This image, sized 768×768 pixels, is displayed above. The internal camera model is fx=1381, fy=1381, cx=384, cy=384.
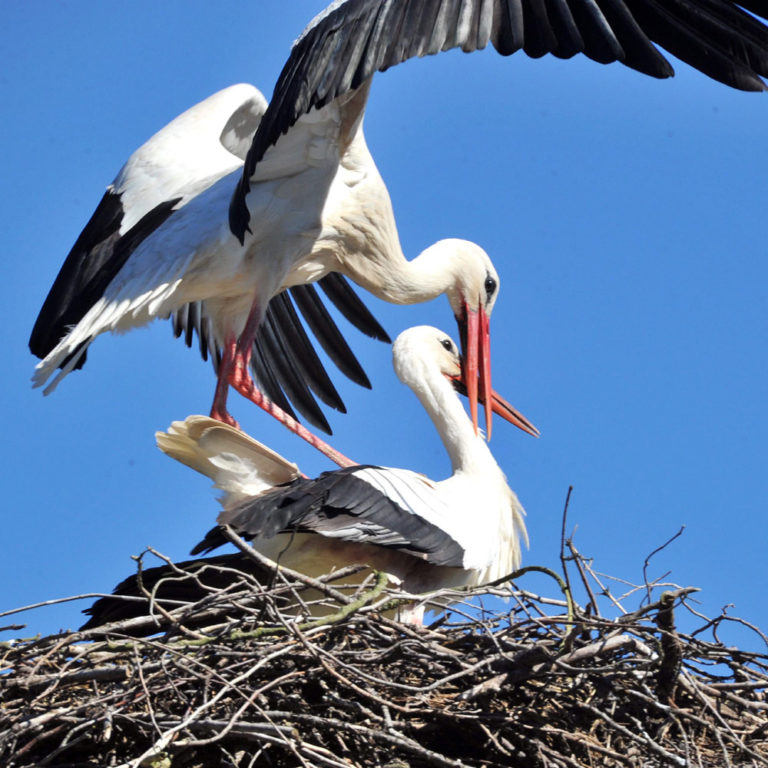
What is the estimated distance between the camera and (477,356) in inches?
253

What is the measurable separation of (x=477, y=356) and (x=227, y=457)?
192 cm

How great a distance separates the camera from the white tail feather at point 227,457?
15.4ft

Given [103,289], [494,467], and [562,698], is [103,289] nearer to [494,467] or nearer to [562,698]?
[494,467]

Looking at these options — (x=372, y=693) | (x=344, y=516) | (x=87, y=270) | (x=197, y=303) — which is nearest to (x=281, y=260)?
(x=87, y=270)

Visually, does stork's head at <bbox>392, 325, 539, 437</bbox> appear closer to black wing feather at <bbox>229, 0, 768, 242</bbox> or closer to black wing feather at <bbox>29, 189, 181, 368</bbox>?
black wing feather at <bbox>29, 189, 181, 368</bbox>

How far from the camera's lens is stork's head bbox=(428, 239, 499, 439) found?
6.46 meters

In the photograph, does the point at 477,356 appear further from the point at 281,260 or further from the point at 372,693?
the point at 372,693

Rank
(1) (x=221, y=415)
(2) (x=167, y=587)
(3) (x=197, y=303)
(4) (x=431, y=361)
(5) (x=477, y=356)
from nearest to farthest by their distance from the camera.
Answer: (2) (x=167, y=587) → (4) (x=431, y=361) → (1) (x=221, y=415) → (5) (x=477, y=356) → (3) (x=197, y=303)

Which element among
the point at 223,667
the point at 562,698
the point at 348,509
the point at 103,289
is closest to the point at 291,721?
the point at 223,667

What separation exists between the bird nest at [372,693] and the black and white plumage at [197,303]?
216cm

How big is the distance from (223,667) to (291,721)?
8.9 inches

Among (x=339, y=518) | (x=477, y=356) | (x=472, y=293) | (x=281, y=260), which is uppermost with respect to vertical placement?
(x=472, y=293)

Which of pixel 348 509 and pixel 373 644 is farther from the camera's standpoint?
pixel 348 509

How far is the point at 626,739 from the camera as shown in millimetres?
3619
